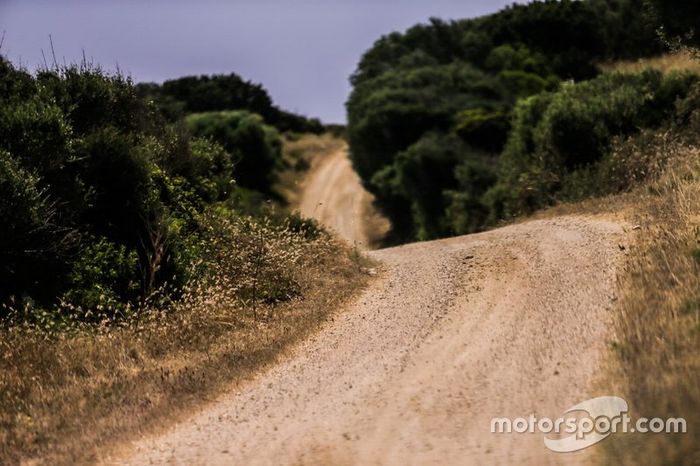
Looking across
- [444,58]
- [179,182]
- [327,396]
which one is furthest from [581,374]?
[444,58]

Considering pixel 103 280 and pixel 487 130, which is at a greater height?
pixel 487 130

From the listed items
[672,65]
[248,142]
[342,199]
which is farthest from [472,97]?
[248,142]

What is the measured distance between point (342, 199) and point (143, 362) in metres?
40.5

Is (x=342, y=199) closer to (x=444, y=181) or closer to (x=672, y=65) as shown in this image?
(x=444, y=181)

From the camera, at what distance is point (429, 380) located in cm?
677

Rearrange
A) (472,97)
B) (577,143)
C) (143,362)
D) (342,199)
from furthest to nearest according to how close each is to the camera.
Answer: (342,199)
(472,97)
(577,143)
(143,362)

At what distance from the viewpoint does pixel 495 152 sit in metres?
33.6

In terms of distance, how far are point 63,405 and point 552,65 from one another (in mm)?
40207

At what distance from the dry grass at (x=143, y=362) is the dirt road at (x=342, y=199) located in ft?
90.0

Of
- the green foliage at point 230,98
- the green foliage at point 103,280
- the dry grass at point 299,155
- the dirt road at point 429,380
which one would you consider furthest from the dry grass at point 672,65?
the green foliage at point 230,98

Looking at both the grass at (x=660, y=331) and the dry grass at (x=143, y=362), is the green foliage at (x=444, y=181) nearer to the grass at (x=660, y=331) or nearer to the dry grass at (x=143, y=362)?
the grass at (x=660, y=331)

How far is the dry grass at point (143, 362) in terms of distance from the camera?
6.56m

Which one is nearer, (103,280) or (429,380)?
(429,380)

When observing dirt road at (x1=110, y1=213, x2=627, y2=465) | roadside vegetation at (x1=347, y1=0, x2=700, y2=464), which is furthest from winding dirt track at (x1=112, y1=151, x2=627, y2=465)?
roadside vegetation at (x1=347, y1=0, x2=700, y2=464)
